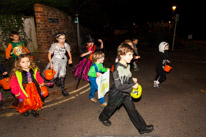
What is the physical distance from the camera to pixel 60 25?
8961 mm

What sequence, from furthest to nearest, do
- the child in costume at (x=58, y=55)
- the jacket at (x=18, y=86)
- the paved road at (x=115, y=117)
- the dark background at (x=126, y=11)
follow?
the dark background at (x=126, y=11) → the child in costume at (x=58, y=55) → the jacket at (x=18, y=86) → the paved road at (x=115, y=117)

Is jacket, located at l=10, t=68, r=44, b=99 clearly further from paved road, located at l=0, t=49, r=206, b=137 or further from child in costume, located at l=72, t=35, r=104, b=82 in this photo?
child in costume, located at l=72, t=35, r=104, b=82

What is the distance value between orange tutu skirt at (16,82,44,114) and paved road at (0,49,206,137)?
1.16 ft

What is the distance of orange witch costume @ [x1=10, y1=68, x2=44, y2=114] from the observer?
3359mm

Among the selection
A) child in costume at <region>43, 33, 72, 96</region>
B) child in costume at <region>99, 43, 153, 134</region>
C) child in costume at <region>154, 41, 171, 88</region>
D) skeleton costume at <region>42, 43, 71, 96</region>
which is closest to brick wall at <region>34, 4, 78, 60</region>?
child in costume at <region>43, 33, 72, 96</region>

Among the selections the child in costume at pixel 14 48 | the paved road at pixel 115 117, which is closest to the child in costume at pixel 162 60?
the paved road at pixel 115 117

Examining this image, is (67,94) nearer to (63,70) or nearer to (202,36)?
(63,70)

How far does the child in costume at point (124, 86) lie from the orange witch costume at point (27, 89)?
175 centimetres

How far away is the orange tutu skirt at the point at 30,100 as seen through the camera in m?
3.47

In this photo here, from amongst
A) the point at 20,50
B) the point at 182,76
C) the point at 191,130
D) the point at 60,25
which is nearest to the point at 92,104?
the point at 191,130

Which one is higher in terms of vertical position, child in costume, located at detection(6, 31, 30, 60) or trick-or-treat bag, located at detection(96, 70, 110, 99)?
child in costume, located at detection(6, 31, 30, 60)

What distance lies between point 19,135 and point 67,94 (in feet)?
6.45

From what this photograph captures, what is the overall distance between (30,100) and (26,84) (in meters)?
0.40

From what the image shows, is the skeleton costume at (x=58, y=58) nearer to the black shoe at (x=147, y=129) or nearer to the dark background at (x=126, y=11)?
the black shoe at (x=147, y=129)
